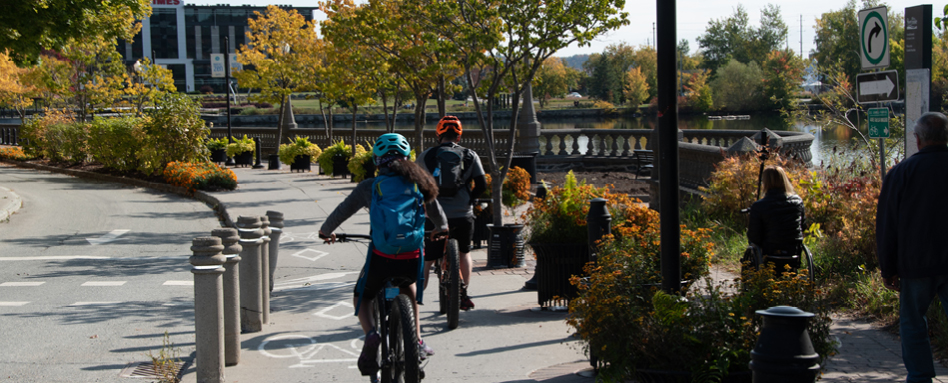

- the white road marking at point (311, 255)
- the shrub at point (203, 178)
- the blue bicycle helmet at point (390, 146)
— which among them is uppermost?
the blue bicycle helmet at point (390, 146)

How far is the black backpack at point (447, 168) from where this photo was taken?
676 centimetres

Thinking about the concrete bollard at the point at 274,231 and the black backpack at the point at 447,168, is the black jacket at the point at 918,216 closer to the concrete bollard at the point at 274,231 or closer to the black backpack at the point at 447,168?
the black backpack at the point at 447,168

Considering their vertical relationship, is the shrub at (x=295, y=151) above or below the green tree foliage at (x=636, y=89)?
below

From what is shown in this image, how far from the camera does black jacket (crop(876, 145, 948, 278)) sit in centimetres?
463

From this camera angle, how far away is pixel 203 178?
65.8 feet

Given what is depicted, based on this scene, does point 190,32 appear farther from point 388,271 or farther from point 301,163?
point 388,271

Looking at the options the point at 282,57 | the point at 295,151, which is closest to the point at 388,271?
the point at 295,151

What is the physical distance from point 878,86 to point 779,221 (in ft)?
8.12

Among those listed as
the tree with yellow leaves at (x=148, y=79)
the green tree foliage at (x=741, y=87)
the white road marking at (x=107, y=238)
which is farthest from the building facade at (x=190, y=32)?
the white road marking at (x=107, y=238)

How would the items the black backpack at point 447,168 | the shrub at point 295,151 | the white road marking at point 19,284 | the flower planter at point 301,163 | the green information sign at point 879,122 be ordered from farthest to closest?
the shrub at point 295,151
the flower planter at point 301,163
the white road marking at point 19,284
the green information sign at point 879,122
the black backpack at point 447,168

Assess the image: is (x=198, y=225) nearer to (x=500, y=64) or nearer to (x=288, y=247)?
(x=288, y=247)

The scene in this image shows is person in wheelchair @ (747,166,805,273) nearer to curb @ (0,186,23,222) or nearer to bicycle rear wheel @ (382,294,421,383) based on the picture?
bicycle rear wheel @ (382,294,421,383)

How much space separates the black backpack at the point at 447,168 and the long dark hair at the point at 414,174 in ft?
5.67

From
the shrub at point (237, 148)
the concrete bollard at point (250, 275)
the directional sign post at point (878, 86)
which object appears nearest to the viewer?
the concrete bollard at point (250, 275)
